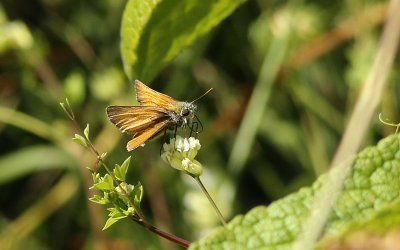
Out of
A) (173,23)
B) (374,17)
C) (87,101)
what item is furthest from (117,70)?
(173,23)

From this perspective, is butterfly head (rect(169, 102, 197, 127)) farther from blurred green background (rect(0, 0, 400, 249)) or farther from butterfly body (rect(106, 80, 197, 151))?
blurred green background (rect(0, 0, 400, 249))

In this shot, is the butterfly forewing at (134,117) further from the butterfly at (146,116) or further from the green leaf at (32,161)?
the green leaf at (32,161)

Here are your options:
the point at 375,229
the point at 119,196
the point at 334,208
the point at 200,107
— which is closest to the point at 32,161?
the point at 200,107

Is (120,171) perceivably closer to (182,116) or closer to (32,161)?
(182,116)

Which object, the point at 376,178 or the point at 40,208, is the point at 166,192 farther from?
the point at 376,178

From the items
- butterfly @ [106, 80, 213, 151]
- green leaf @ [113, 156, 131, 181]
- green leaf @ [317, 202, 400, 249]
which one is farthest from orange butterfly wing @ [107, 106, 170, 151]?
green leaf @ [317, 202, 400, 249]
